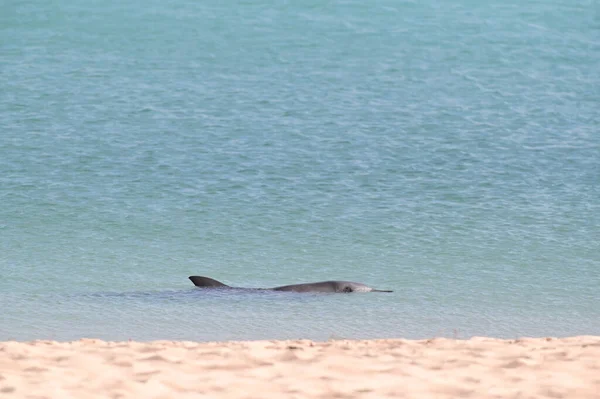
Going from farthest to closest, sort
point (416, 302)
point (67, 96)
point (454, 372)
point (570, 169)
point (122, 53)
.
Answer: point (122, 53) → point (67, 96) → point (570, 169) → point (416, 302) → point (454, 372)

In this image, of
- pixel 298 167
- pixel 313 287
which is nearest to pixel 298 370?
pixel 313 287

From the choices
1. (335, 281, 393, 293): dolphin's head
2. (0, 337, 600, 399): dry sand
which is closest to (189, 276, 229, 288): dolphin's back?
(335, 281, 393, 293): dolphin's head

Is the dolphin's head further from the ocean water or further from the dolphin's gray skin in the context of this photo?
the ocean water

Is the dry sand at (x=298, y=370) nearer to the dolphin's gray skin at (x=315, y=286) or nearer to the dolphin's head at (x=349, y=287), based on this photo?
the dolphin's gray skin at (x=315, y=286)

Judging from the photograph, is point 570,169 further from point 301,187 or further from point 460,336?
point 460,336

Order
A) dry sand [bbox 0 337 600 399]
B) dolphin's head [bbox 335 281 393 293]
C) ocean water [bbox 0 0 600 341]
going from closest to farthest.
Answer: dry sand [bbox 0 337 600 399]
ocean water [bbox 0 0 600 341]
dolphin's head [bbox 335 281 393 293]

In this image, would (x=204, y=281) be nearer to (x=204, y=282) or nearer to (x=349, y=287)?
(x=204, y=282)

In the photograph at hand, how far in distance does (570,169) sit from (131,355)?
42.6 feet

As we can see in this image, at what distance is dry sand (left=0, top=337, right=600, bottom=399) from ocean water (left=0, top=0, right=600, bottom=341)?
2.36 metres

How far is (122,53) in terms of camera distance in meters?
27.1

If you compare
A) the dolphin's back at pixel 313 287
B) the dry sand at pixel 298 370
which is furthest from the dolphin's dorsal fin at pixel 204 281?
the dry sand at pixel 298 370

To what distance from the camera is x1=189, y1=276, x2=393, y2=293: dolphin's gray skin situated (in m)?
12.5

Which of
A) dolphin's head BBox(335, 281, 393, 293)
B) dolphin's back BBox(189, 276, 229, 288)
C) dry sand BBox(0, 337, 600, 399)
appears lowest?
dolphin's head BBox(335, 281, 393, 293)

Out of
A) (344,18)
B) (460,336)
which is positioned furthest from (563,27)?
(460,336)
